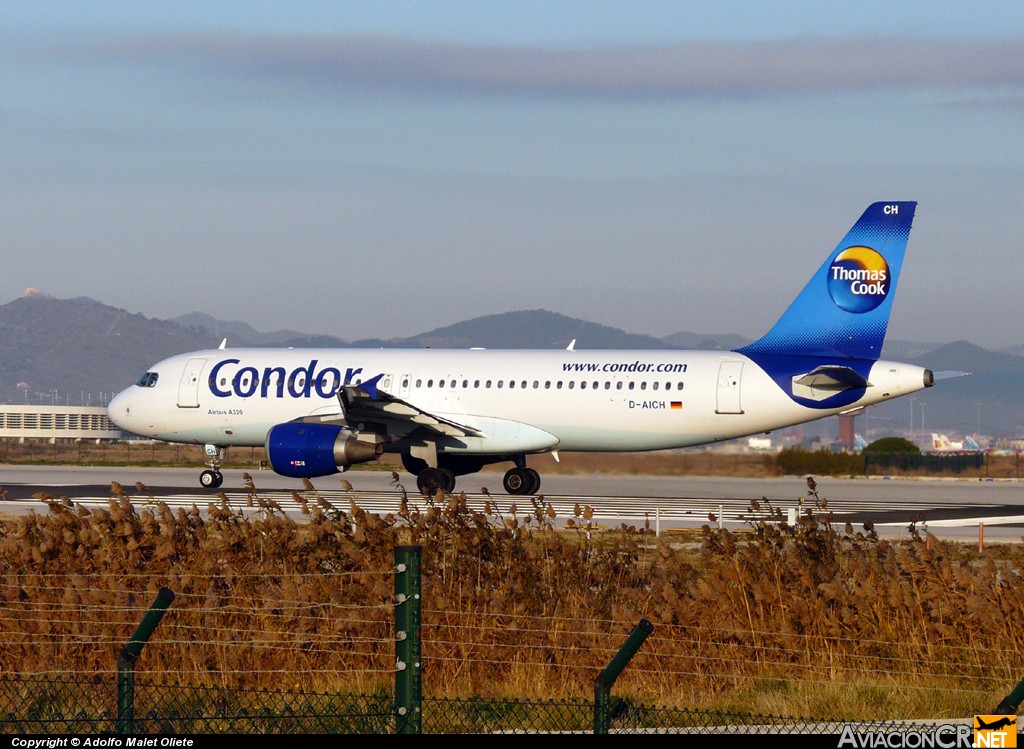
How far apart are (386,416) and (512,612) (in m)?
23.9

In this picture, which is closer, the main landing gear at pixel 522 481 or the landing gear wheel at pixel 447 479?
the landing gear wheel at pixel 447 479

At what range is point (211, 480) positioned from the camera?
42.4 m

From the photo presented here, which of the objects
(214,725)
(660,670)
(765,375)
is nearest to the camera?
(214,725)

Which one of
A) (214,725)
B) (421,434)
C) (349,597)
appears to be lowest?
(214,725)

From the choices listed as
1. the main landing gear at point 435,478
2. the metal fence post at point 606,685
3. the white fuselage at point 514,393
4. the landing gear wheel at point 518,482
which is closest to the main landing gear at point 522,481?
the landing gear wheel at point 518,482

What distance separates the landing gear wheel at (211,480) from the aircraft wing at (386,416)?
5659mm

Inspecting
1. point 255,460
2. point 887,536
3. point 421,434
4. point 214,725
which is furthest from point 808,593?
point 255,460

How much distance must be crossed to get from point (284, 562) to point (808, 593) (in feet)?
18.3

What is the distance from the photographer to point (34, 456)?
77688 mm

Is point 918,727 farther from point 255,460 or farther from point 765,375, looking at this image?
point 255,460

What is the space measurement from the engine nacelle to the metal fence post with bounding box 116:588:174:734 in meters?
26.9

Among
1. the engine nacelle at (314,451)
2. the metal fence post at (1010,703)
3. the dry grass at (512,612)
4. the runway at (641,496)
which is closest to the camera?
the metal fence post at (1010,703)

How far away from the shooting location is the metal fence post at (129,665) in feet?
30.8

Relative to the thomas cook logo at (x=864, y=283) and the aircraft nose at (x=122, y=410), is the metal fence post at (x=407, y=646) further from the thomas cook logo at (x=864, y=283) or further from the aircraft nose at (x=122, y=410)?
the aircraft nose at (x=122, y=410)
